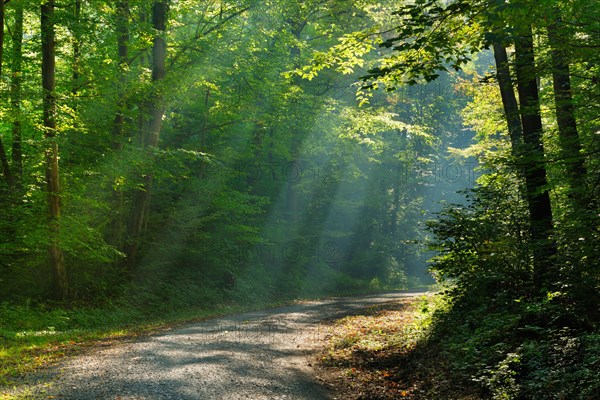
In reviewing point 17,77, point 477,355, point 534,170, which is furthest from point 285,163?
point 477,355

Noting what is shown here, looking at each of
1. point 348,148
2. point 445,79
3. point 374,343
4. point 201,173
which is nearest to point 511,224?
point 374,343

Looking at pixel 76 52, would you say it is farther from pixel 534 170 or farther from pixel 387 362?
pixel 534 170

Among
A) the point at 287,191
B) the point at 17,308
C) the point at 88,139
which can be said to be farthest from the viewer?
the point at 287,191

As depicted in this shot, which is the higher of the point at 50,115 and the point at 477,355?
A: the point at 50,115

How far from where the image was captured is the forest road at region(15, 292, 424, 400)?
6.81m

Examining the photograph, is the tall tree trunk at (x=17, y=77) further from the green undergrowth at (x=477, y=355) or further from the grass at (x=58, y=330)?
the green undergrowth at (x=477, y=355)

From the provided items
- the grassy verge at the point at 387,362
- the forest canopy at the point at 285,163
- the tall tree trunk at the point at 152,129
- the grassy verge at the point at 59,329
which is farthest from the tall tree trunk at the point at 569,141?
the tall tree trunk at the point at 152,129

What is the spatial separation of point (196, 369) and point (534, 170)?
6.36 meters

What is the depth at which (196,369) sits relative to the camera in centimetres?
797

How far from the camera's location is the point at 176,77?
18.4 metres

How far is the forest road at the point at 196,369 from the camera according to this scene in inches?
268

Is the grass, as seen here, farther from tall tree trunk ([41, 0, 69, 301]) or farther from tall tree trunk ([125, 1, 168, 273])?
tall tree trunk ([125, 1, 168, 273])

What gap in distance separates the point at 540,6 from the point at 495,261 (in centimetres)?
445

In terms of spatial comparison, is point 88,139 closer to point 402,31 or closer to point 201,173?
point 201,173
